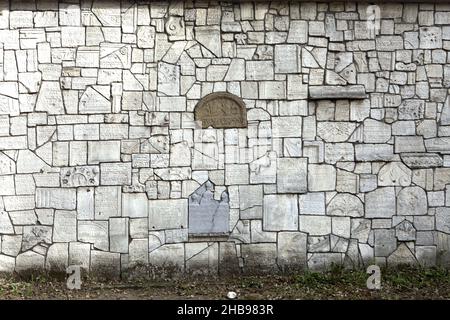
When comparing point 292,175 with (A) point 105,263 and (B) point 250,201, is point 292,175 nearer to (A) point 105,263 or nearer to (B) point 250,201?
(B) point 250,201

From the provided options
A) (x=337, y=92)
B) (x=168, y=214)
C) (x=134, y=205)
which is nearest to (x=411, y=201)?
(x=337, y=92)

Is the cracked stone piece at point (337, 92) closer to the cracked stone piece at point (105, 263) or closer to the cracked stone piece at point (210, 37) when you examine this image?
the cracked stone piece at point (210, 37)

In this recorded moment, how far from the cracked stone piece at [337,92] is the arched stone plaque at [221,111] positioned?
771 mm

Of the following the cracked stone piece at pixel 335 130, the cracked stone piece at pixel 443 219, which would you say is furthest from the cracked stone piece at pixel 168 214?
the cracked stone piece at pixel 443 219

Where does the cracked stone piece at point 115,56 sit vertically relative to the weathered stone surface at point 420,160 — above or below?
above

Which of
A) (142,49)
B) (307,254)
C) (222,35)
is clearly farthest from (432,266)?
(142,49)

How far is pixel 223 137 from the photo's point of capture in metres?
6.30

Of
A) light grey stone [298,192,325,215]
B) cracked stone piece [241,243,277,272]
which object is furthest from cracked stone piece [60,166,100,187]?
light grey stone [298,192,325,215]

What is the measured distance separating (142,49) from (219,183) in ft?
5.36

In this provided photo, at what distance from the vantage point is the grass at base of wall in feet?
19.4

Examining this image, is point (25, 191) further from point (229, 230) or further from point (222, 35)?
point (222, 35)

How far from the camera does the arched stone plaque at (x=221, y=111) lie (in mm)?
6262

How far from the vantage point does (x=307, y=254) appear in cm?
637
